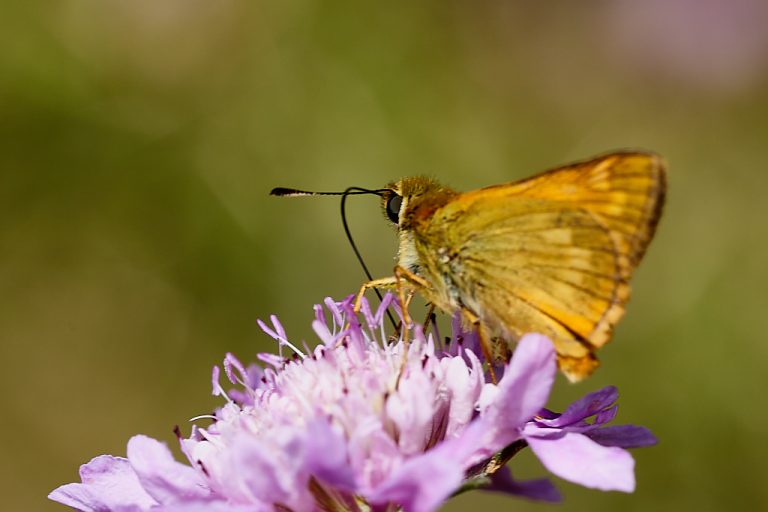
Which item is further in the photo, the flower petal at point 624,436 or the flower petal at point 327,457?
the flower petal at point 624,436

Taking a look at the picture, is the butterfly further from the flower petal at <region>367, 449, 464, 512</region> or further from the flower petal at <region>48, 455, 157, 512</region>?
the flower petal at <region>48, 455, 157, 512</region>

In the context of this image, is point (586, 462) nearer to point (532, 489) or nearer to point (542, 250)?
point (532, 489)

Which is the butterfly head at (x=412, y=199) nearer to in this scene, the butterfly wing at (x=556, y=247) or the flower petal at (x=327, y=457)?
the butterfly wing at (x=556, y=247)

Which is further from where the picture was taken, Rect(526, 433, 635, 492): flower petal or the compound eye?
the compound eye

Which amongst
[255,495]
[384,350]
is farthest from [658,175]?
[255,495]

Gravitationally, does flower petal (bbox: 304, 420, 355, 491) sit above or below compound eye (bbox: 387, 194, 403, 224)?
below

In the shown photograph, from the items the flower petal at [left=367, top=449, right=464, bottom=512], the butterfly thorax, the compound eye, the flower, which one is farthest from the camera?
the compound eye

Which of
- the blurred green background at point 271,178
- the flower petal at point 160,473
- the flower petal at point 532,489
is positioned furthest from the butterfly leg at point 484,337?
the blurred green background at point 271,178

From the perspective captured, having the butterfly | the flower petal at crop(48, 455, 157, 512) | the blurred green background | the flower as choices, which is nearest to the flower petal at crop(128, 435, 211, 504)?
the flower
